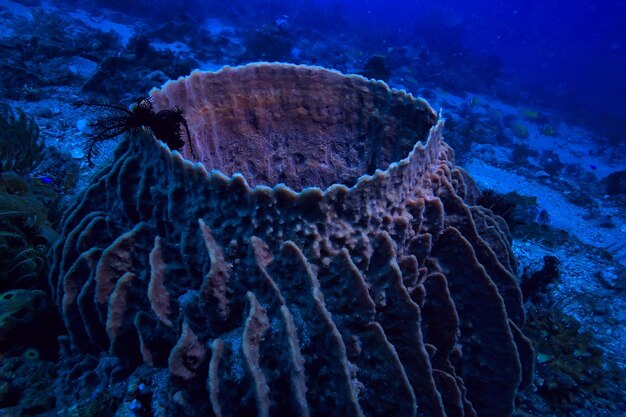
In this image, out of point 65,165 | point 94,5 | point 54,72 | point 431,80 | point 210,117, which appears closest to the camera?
point 210,117

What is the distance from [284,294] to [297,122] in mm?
2823

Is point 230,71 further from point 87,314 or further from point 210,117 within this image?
point 87,314

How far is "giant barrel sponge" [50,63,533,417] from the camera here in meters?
1.99

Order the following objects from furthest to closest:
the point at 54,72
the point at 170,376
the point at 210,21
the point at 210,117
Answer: the point at 210,21, the point at 54,72, the point at 210,117, the point at 170,376

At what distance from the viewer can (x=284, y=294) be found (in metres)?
2.12

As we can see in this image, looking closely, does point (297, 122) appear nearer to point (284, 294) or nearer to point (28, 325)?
point (284, 294)

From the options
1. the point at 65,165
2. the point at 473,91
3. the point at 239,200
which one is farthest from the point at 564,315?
the point at 473,91

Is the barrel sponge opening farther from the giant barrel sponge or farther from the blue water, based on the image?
the blue water

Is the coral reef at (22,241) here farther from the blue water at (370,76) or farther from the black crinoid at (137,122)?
the black crinoid at (137,122)

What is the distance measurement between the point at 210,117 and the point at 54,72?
735 cm

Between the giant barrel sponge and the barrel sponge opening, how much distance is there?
0.65 metres

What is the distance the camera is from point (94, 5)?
18.6 metres

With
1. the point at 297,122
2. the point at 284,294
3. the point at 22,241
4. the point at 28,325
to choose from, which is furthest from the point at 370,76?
the point at 28,325

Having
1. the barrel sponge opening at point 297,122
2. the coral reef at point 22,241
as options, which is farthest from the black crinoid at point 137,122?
the coral reef at point 22,241
